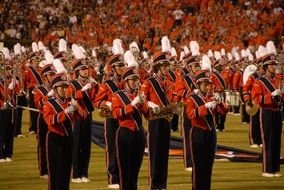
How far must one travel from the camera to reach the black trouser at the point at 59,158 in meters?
9.67

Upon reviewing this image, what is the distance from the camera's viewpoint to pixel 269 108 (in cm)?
1259

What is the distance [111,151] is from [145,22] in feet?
68.1

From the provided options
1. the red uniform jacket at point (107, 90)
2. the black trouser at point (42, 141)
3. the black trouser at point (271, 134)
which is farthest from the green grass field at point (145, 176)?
the red uniform jacket at point (107, 90)

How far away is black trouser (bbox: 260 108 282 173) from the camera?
12.6 metres

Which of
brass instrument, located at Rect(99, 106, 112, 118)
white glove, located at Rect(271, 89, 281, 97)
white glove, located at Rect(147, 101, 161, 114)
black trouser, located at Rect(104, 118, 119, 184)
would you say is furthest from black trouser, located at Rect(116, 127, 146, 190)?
white glove, located at Rect(271, 89, 281, 97)

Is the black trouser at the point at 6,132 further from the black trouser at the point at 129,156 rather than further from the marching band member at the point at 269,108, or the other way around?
the black trouser at the point at 129,156

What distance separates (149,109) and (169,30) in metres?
21.8

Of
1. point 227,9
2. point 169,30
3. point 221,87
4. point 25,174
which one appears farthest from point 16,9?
point 25,174

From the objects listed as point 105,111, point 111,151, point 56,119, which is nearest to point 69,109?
point 56,119

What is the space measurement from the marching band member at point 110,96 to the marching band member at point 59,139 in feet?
4.54

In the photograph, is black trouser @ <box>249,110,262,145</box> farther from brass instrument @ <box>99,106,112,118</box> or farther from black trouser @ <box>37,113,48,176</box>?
brass instrument @ <box>99,106,112,118</box>

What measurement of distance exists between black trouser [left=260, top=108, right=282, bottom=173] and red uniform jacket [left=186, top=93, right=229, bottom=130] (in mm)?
2660

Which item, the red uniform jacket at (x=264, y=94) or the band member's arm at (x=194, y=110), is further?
the red uniform jacket at (x=264, y=94)

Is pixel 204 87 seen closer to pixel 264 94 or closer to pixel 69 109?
pixel 69 109
